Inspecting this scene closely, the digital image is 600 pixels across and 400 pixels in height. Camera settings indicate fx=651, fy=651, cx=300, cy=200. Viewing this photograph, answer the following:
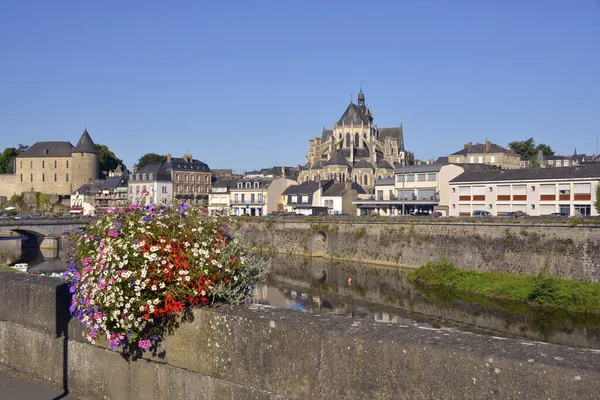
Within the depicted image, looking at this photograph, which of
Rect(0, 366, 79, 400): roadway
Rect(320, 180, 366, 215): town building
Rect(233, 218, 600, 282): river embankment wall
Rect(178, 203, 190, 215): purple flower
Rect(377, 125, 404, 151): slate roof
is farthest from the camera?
Rect(377, 125, 404, 151): slate roof

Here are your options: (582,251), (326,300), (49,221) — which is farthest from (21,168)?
(582,251)

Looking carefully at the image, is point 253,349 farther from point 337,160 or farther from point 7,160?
point 7,160

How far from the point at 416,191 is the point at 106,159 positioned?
63.2 m

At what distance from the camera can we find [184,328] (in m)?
Answer: 4.47

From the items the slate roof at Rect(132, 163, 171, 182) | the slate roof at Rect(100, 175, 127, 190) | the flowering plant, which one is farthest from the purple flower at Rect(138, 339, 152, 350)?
the slate roof at Rect(100, 175, 127, 190)

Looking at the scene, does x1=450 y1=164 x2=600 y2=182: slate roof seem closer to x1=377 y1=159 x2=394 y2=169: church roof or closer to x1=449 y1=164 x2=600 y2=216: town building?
x1=449 y1=164 x2=600 y2=216: town building

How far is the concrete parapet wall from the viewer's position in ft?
10.2

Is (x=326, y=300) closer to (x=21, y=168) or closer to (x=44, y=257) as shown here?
(x=44, y=257)

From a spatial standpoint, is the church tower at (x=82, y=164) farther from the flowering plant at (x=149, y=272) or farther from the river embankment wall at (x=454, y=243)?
the flowering plant at (x=149, y=272)

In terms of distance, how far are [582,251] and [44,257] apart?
121 feet

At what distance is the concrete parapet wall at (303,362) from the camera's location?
312cm

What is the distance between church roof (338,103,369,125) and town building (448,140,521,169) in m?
18.7

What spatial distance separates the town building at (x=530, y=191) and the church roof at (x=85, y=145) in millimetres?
59376

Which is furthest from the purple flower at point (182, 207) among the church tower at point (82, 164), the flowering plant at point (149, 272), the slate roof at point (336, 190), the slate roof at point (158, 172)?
the church tower at point (82, 164)
